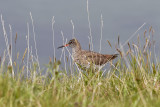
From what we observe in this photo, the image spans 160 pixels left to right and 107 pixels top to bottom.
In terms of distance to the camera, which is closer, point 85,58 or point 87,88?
point 87,88

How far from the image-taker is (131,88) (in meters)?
4.84

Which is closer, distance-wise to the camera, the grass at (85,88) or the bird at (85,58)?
the grass at (85,88)

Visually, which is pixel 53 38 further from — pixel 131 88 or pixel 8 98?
pixel 8 98

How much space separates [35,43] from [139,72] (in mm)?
2490

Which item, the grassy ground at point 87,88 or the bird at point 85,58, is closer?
the grassy ground at point 87,88

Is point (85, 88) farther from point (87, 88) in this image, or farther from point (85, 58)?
point (85, 58)

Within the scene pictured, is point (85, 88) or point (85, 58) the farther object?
point (85, 58)

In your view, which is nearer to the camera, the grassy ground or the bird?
the grassy ground

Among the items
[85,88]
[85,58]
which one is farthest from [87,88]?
[85,58]

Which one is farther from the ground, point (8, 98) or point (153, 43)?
point (153, 43)

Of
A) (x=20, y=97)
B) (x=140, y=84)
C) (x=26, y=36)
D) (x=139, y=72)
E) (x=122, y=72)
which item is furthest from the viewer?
(x=26, y=36)

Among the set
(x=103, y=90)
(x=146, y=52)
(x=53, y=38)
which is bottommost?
(x=103, y=90)

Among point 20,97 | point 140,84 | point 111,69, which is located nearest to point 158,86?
point 140,84

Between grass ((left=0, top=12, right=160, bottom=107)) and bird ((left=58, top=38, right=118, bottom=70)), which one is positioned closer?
grass ((left=0, top=12, right=160, bottom=107))
